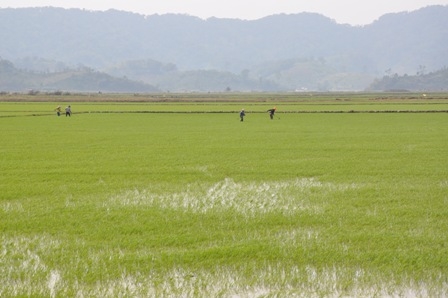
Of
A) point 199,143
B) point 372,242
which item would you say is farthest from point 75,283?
point 199,143

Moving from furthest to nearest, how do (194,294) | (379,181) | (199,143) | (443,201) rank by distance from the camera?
(199,143) < (379,181) < (443,201) < (194,294)

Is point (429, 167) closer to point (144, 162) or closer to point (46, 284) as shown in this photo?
point (144, 162)

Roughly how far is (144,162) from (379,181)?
7624mm

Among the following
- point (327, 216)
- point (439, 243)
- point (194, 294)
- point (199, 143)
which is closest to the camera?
point (194, 294)

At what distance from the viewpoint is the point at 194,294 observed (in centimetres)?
635

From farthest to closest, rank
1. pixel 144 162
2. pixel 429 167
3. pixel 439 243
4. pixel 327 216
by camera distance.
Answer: pixel 144 162, pixel 429 167, pixel 327 216, pixel 439 243

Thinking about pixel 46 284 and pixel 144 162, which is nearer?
pixel 46 284

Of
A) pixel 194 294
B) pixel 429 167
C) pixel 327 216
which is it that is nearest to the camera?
pixel 194 294

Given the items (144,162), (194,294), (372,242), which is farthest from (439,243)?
(144,162)

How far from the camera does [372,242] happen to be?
811 cm

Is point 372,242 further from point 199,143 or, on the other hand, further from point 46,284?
point 199,143

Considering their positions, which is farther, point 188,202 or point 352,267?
point 188,202

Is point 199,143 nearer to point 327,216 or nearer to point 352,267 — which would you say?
point 327,216

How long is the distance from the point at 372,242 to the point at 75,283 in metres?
4.52
